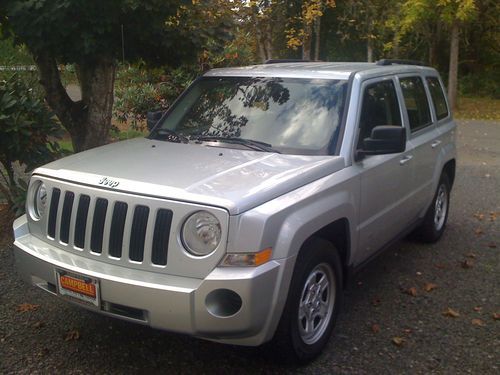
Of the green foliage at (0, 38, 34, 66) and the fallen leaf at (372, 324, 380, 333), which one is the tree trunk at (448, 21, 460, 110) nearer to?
the green foliage at (0, 38, 34, 66)

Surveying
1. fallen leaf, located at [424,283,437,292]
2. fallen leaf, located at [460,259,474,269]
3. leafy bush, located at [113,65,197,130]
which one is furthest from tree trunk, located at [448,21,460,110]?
fallen leaf, located at [424,283,437,292]

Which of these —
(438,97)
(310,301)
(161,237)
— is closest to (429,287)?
(310,301)

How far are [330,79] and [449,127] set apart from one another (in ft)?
7.68

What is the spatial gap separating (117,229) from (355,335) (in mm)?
1836

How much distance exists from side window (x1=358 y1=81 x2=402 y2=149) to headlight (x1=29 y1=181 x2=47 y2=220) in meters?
2.20

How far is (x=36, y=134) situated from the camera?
562 centimetres

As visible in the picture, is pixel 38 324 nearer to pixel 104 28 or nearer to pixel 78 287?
pixel 78 287

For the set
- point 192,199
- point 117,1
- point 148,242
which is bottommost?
point 148,242

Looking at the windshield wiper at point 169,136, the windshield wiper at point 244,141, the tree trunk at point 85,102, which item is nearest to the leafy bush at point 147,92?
the tree trunk at point 85,102

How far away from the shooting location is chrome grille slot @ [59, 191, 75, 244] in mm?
3529

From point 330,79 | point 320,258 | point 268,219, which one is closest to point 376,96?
point 330,79

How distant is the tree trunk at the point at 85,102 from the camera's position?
6590mm

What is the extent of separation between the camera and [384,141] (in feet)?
13.3

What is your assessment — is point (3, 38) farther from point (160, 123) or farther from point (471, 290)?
point (471, 290)
